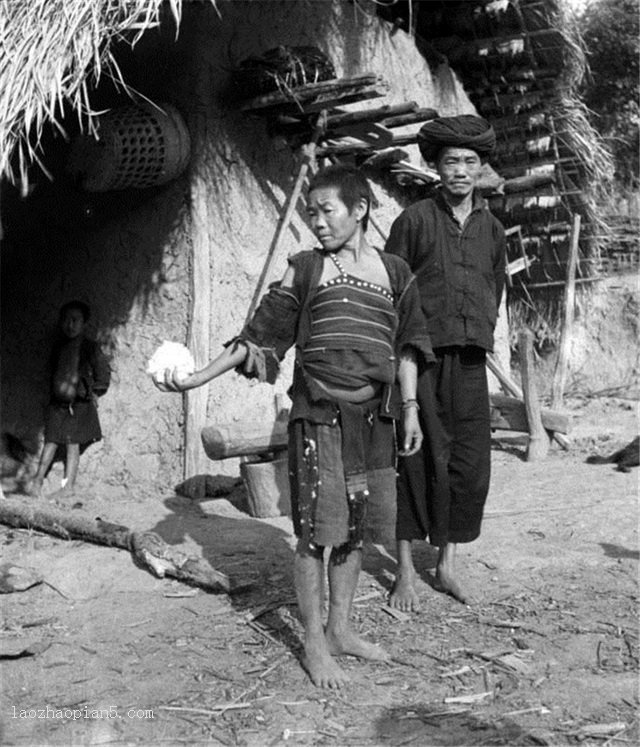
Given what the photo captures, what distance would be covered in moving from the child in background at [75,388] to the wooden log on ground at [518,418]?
9.71ft

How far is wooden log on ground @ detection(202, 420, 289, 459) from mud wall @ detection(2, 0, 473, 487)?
2.9 inches

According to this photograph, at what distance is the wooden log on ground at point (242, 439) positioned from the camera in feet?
18.3

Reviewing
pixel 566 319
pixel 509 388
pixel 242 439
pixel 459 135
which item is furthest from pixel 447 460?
pixel 566 319

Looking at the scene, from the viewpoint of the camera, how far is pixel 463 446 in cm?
397

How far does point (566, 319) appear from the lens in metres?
9.16

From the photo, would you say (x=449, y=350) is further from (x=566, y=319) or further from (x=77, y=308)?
(x=566, y=319)

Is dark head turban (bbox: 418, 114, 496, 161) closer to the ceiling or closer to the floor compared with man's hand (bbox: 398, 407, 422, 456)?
closer to the ceiling

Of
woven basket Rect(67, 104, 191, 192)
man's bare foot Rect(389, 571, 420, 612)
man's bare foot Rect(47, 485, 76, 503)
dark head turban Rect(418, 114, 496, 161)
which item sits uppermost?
woven basket Rect(67, 104, 191, 192)

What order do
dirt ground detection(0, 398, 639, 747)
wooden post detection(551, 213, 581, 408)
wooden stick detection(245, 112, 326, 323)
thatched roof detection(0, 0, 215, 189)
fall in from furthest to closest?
wooden post detection(551, 213, 581, 408), wooden stick detection(245, 112, 326, 323), thatched roof detection(0, 0, 215, 189), dirt ground detection(0, 398, 639, 747)

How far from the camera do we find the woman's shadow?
3748mm

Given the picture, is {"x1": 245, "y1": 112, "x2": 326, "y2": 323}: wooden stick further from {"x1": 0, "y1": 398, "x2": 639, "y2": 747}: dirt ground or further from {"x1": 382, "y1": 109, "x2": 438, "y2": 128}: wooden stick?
{"x1": 0, "y1": 398, "x2": 639, "y2": 747}: dirt ground

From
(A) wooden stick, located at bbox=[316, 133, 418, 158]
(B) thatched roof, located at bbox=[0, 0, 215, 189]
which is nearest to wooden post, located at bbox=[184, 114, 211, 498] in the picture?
(A) wooden stick, located at bbox=[316, 133, 418, 158]

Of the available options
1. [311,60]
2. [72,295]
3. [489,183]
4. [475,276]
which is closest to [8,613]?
[475,276]

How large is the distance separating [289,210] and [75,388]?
1.74 meters
